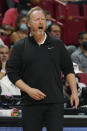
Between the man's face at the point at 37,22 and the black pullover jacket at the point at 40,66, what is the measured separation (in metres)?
0.09

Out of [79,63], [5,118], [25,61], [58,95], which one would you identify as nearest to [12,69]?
[25,61]

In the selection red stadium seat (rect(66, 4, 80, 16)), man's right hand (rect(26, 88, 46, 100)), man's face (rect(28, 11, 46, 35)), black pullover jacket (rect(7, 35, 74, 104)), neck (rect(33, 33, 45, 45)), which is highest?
red stadium seat (rect(66, 4, 80, 16))

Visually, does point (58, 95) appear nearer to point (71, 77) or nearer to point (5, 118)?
point (71, 77)

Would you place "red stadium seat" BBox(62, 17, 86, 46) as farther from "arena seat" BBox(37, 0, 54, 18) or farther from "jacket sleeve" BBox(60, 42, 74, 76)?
"jacket sleeve" BBox(60, 42, 74, 76)

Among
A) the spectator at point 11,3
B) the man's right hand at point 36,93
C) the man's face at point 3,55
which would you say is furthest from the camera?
the spectator at point 11,3

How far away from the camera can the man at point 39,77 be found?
127 inches

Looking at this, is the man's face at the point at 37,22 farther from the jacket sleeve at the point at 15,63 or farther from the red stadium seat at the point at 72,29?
the red stadium seat at the point at 72,29

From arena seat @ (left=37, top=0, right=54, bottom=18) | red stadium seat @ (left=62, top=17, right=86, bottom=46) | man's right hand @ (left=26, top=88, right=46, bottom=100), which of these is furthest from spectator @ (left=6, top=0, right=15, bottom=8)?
man's right hand @ (left=26, top=88, right=46, bottom=100)

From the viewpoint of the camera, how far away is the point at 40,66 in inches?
127

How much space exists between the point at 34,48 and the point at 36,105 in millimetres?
416

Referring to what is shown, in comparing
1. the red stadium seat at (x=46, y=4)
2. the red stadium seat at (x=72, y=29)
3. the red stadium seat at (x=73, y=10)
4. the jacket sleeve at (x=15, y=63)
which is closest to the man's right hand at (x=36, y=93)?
the jacket sleeve at (x=15, y=63)

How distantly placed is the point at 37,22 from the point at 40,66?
0.32m

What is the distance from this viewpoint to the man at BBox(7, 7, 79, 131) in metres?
3.22

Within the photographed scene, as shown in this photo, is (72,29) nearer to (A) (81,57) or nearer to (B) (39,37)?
(A) (81,57)
